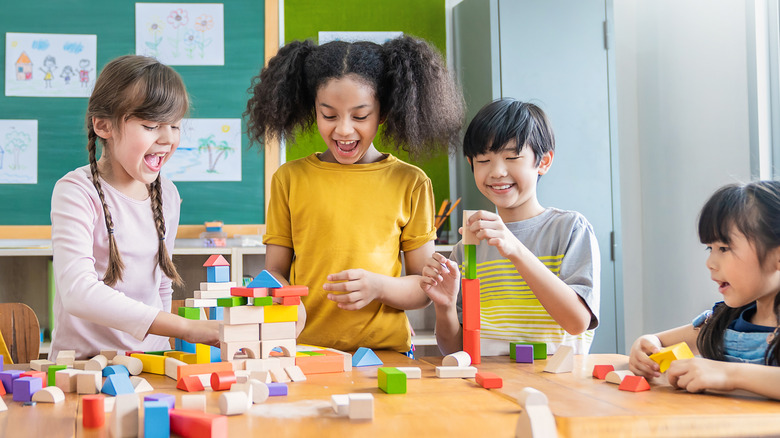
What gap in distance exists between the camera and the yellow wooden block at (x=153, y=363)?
1084mm

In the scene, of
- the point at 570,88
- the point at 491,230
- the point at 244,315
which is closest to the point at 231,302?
the point at 244,315

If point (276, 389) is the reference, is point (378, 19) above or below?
above

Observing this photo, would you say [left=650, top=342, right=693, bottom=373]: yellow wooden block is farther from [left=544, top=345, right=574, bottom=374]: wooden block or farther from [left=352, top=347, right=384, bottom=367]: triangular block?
[left=352, top=347, right=384, bottom=367]: triangular block

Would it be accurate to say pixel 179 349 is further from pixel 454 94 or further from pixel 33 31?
pixel 33 31

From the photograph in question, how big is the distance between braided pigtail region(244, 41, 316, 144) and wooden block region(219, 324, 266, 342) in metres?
0.61

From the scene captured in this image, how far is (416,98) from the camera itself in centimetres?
144

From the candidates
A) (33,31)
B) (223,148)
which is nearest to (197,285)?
(223,148)

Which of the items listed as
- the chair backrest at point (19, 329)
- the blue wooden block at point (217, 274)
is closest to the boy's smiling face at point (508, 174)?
the blue wooden block at point (217, 274)

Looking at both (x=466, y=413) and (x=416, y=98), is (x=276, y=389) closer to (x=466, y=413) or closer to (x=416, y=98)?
(x=466, y=413)

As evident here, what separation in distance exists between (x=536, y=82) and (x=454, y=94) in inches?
48.6

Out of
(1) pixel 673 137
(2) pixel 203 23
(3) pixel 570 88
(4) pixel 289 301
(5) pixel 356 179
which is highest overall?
(2) pixel 203 23

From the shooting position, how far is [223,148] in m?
3.02

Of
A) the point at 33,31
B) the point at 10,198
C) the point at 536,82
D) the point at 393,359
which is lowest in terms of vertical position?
the point at 393,359

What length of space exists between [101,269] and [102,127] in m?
0.30
